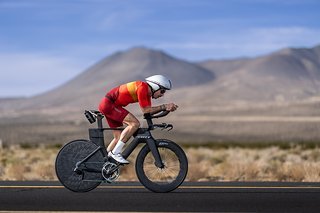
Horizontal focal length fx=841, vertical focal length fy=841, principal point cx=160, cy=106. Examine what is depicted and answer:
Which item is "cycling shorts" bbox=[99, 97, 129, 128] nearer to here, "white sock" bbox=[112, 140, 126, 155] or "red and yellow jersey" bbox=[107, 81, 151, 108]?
"red and yellow jersey" bbox=[107, 81, 151, 108]

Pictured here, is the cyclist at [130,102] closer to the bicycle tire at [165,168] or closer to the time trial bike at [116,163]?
the time trial bike at [116,163]

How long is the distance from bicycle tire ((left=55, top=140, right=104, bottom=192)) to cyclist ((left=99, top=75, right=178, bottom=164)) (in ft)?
1.07

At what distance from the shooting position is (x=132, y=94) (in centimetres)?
1216

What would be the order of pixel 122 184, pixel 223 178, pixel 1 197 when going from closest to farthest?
pixel 1 197 → pixel 122 184 → pixel 223 178

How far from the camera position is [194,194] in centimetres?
1215

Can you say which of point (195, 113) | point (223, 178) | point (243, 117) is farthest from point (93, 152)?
point (195, 113)

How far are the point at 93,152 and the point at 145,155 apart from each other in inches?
30.0

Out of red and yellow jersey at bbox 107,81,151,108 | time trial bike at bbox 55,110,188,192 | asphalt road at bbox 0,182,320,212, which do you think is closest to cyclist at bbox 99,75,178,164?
red and yellow jersey at bbox 107,81,151,108

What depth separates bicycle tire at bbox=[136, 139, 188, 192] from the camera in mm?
12227

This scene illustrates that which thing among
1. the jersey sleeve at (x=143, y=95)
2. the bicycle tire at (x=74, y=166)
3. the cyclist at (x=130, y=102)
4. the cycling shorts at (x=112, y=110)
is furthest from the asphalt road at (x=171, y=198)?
the jersey sleeve at (x=143, y=95)

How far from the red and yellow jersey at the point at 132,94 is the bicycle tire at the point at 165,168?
68cm

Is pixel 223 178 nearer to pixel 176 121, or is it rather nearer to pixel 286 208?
pixel 286 208

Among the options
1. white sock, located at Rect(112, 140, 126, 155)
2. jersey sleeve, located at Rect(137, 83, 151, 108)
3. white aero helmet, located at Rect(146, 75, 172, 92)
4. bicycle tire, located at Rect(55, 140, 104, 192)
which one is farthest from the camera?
bicycle tire, located at Rect(55, 140, 104, 192)

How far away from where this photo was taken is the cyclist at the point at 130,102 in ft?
39.4
